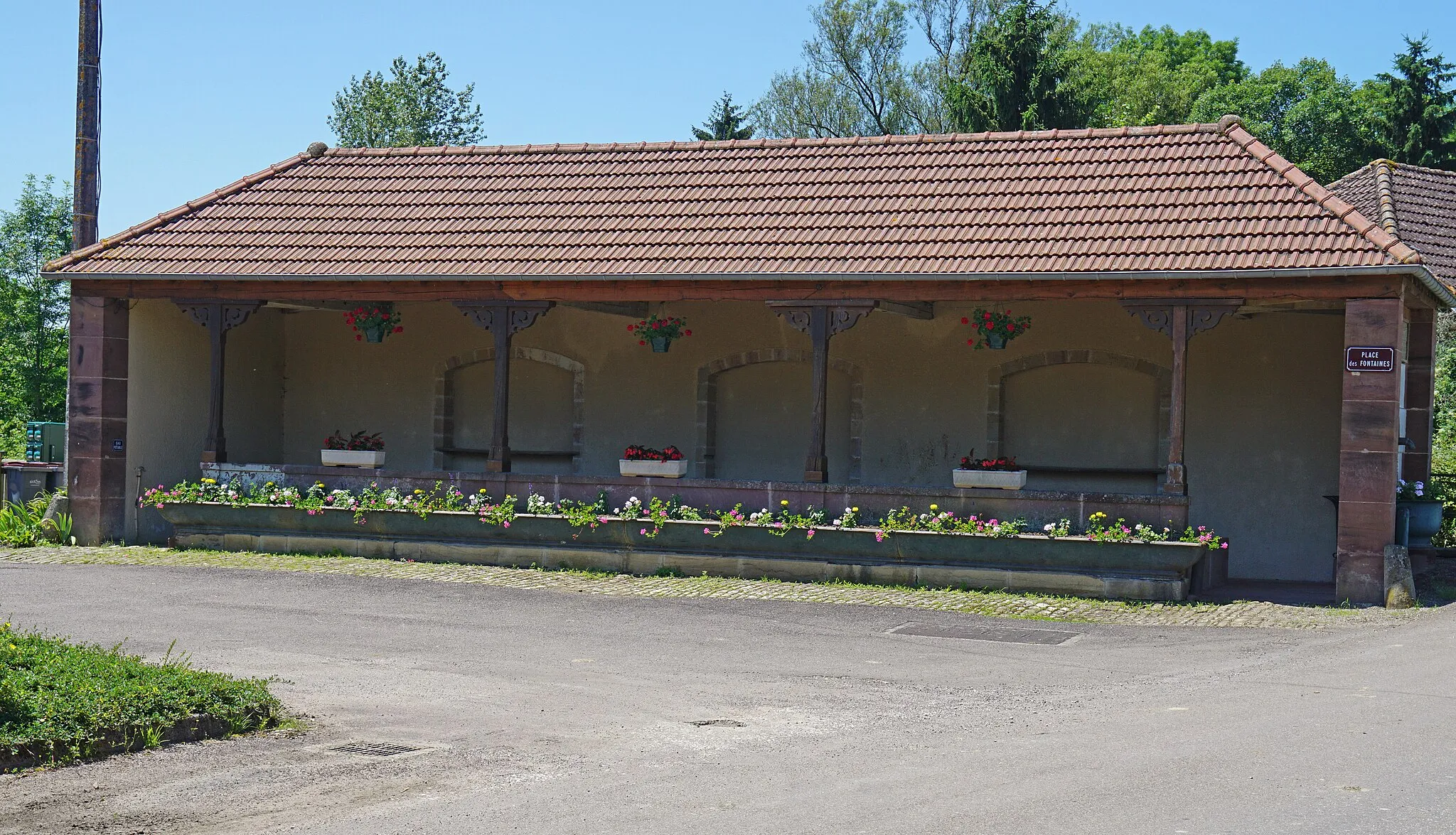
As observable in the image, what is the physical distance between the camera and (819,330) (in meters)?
14.7

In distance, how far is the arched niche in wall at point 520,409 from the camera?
17922mm

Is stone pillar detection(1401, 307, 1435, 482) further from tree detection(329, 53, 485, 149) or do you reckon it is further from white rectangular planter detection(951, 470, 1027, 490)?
tree detection(329, 53, 485, 149)

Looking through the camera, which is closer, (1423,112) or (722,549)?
(722,549)

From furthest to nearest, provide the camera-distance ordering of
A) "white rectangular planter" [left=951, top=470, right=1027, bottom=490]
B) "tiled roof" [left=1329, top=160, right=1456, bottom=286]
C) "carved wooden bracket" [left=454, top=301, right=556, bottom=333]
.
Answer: "tiled roof" [left=1329, top=160, right=1456, bottom=286]
"carved wooden bracket" [left=454, top=301, right=556, bottom=333]
"white rectangular planter" [left=951, top=470, right=1027, bottom=490]

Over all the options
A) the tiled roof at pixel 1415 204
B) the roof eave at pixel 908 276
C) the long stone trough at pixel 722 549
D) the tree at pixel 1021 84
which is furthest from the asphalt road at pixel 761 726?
the tree at pixel 1021 84

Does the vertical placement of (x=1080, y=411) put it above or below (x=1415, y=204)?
below

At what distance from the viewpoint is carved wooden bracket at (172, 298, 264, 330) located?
53.2 feet

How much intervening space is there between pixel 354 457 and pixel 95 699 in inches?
393

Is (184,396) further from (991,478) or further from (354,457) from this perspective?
(991,478)

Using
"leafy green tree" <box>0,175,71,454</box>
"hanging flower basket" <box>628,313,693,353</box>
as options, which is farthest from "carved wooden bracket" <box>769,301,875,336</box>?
"leafy green tree" <box>0,175,71,454</box>

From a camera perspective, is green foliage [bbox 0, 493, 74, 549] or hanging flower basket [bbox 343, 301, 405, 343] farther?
hanging flower basket [bbox 343, 301, 405, 343]

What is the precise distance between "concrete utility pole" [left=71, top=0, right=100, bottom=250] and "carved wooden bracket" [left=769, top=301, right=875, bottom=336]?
29.8ft

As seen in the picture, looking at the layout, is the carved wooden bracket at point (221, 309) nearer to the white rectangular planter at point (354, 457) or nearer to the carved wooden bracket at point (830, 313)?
the white rectangular planter at point (354, 457)

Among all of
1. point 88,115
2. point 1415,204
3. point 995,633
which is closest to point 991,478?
point 995,633
